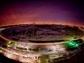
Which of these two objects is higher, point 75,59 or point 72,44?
point 72,44

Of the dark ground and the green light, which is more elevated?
the green light

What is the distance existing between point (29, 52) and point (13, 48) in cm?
103

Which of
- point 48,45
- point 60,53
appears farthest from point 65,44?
point 48,45

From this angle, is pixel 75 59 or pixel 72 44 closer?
pixel 75 59

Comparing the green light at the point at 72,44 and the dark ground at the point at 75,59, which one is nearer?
the dark ground at the point at 75,59

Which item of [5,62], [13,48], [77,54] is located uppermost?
[13,48]

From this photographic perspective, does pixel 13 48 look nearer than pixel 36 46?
No

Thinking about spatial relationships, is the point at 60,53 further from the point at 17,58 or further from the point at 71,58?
the point at 17,58

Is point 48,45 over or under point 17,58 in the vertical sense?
over

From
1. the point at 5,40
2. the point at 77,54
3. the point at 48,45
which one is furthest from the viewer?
the point at 5,40

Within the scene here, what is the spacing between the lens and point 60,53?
514 centimetres

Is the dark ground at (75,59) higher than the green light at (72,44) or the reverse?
the reverse

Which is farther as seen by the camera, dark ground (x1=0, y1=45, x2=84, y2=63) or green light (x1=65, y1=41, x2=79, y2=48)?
green light (x1=65, y1=41, x2=79, y2=48)

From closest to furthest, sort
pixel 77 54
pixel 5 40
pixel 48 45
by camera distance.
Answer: pixel 48 45 < pixel 77 54 < pixel 5 40
